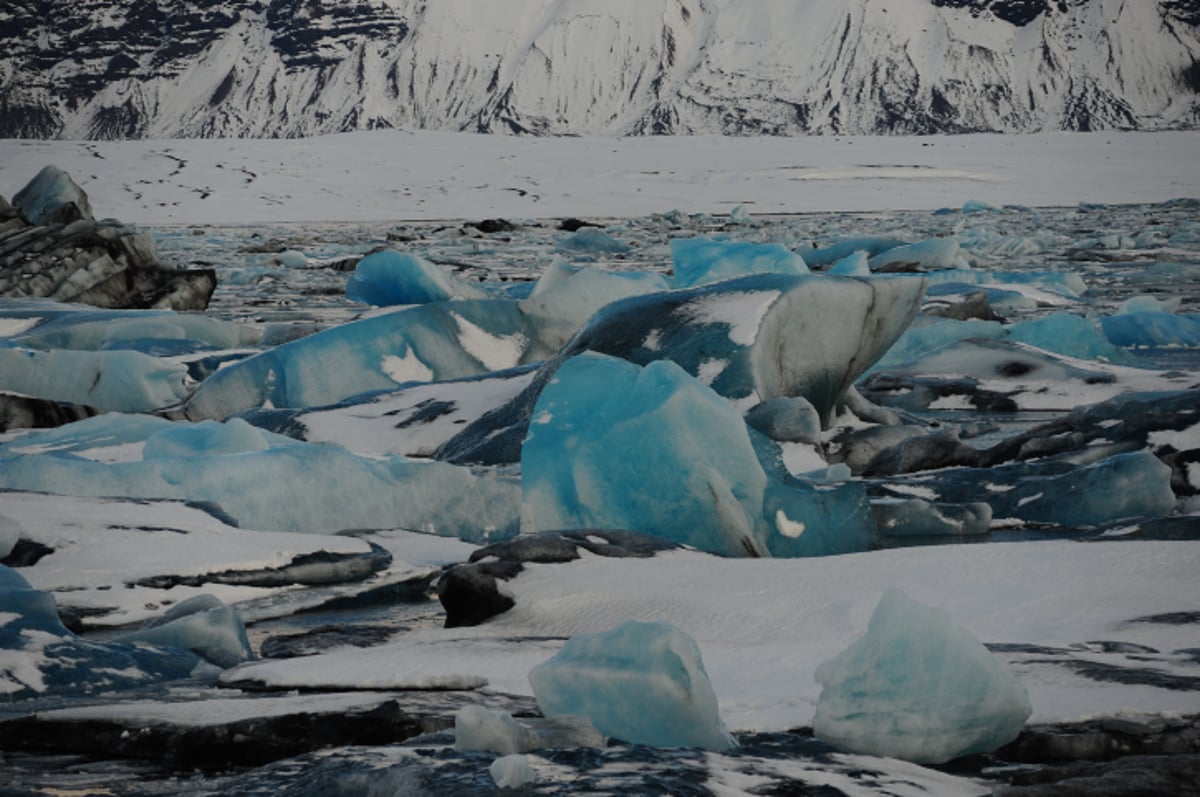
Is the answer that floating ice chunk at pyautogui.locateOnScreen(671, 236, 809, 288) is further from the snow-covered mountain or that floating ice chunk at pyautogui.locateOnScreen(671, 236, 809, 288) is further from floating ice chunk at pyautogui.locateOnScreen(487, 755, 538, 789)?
the snow-covered mountain

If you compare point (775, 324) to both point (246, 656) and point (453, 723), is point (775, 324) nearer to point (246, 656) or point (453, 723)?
point (246, 656)

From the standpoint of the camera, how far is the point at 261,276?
1527 cm

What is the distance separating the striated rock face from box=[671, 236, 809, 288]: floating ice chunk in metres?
3.97

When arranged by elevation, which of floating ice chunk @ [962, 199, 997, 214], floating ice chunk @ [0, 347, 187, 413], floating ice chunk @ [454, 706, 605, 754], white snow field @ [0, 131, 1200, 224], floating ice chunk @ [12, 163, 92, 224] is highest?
floating ice chunk @ [454, 706, 605, 754]

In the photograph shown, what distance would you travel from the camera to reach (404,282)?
31.8 feet

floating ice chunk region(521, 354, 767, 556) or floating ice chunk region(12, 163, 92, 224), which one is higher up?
floating ice chunk region(521, 354, 767, 556)

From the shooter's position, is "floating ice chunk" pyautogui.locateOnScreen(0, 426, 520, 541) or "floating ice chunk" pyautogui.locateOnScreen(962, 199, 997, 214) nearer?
"floating ice chunk" pyautogui.locateOnScreen(0, 426, 520, 541)

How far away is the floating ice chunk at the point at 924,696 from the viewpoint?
6.46 feet

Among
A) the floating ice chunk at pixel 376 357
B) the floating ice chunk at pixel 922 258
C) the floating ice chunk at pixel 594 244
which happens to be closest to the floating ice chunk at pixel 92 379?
the floating ice chunk at pixel 376 357

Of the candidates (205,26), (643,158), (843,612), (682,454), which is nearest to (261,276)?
(682,454)

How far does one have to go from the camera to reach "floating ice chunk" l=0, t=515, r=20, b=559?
3.39m

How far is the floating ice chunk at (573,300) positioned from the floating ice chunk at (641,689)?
5.38 m

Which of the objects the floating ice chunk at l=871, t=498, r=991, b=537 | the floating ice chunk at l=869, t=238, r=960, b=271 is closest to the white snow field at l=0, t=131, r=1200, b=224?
the floating ice chunk at l=869, t=238, r=960, b=271

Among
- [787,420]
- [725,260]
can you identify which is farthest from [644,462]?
[725,260]
